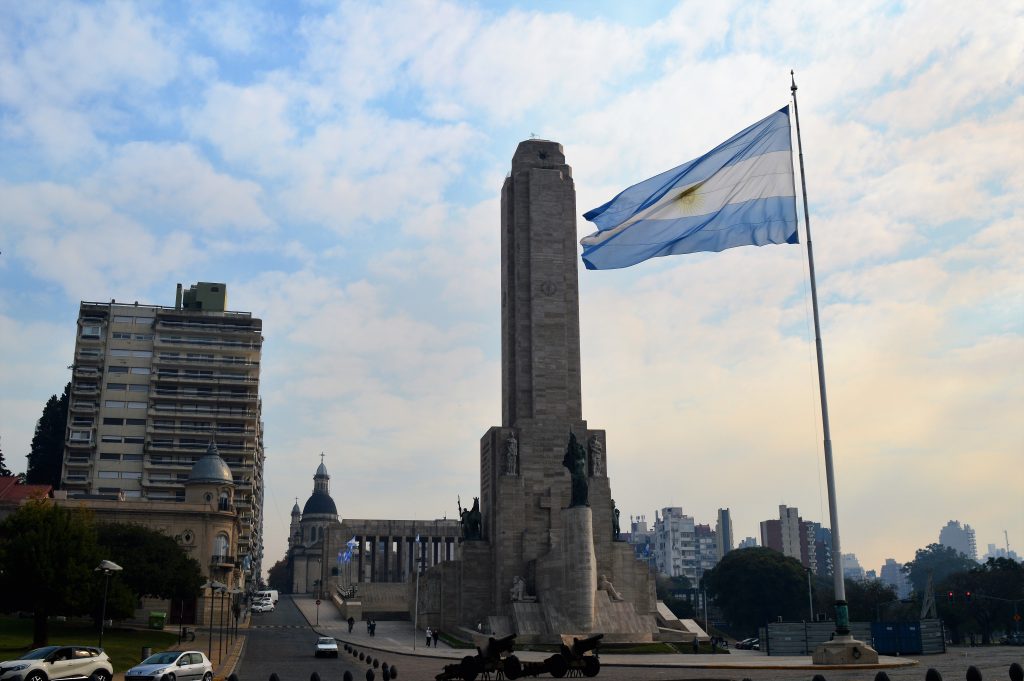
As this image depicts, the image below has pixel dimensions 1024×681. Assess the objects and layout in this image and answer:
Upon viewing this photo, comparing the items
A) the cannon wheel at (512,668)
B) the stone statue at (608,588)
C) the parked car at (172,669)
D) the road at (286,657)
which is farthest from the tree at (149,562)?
the cannon wheel at (512,668)

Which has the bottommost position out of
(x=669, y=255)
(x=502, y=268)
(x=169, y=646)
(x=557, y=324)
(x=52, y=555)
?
(x=169, y=646)

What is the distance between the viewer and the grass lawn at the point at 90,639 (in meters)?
44.1

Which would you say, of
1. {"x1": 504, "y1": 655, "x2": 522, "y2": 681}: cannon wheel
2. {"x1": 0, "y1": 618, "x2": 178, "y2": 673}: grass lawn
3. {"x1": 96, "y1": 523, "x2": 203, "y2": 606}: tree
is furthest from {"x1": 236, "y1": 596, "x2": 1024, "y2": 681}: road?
{"x1": 96, "y1": 523, "x2": 203, "y2": 606}: tree

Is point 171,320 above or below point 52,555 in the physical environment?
above

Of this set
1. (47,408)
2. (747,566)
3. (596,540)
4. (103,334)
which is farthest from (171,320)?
(747,566)

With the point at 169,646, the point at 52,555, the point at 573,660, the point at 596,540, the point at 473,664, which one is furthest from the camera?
the point at 596,540

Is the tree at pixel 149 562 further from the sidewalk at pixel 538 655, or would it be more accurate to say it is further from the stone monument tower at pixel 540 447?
the stone monument tower at pixel 540 447

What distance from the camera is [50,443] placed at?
112m

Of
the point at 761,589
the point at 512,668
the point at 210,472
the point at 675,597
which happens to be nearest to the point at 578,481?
the point at 512,668

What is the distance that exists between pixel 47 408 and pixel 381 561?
6396 cm

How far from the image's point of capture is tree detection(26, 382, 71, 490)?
10962 cm

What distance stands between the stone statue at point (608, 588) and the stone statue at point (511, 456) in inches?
402

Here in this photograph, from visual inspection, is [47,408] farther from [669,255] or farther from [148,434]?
[669,255]

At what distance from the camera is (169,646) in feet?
177
